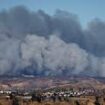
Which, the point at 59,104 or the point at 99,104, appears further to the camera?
the point at 59,104

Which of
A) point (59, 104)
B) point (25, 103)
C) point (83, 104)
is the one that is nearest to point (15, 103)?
point (25, 103)

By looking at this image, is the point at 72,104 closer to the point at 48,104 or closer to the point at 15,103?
the point at 48,104

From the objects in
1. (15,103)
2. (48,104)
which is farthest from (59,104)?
(15,103)

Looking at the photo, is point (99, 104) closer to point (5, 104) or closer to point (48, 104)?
point (48, 104)

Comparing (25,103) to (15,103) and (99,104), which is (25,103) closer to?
(15,103)

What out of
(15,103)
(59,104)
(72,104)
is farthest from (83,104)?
(15,103)

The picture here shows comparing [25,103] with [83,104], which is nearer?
[83,104]

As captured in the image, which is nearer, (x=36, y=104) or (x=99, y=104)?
(x=99, y=104)
